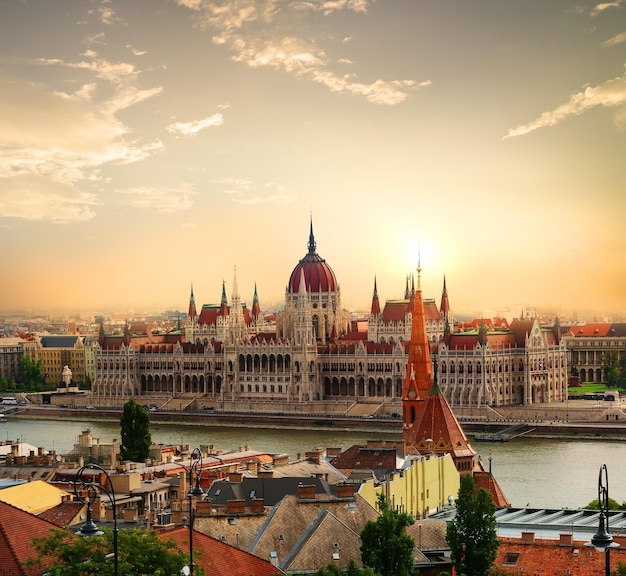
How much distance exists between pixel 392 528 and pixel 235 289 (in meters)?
88.0

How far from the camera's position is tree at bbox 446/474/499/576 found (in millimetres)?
22672

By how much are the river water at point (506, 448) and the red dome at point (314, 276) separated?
20254 millimetres

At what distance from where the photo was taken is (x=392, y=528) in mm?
21312

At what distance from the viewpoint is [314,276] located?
4077 inches

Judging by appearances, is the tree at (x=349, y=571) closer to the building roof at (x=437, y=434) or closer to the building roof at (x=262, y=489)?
the building roof at (x=262, y=489)

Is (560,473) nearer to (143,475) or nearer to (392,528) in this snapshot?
(143,475)

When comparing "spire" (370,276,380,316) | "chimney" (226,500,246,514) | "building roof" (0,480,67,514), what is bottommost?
"building roof" (0,480,67,514)

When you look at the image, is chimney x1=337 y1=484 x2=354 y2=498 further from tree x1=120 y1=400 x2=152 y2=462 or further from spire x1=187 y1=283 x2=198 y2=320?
spire x1=187 y1=283 x2=198 y2=320

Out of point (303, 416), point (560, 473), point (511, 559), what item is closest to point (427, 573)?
point (511, 559)

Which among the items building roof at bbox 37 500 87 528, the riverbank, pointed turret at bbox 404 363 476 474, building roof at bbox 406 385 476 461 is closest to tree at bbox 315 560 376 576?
building roof at bbox 37 500 87 528

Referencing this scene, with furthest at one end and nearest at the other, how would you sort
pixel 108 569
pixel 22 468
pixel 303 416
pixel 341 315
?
pixel 341 315
pixel 303 416
pixel 22 468
pixel 108 569

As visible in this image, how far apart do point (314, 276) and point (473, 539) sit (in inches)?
3184

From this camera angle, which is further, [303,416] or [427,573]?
[303,416]

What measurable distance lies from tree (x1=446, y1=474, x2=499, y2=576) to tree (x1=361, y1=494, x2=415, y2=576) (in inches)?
64.5
